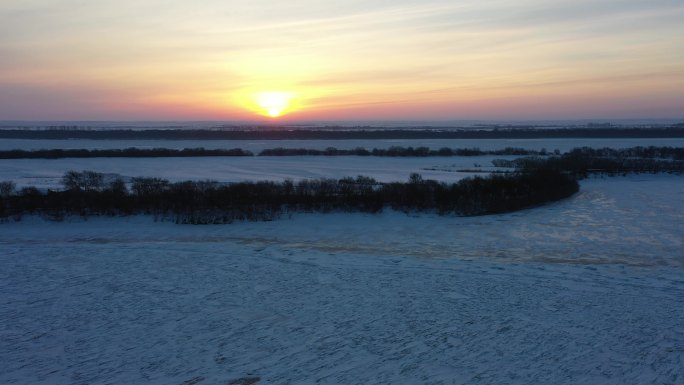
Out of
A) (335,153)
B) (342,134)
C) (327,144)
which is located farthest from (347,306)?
(342,134)

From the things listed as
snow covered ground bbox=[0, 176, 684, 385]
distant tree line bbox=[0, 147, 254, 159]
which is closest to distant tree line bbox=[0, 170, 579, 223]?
snow covered ground bbox=[0, 176, 684, 385]

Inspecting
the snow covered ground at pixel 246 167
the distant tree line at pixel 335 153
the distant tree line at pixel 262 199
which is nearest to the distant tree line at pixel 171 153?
the distant tree line at pixel 335 153

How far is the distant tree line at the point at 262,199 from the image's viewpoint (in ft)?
63.0

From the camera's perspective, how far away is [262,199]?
2061cm

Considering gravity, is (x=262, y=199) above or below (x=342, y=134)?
below

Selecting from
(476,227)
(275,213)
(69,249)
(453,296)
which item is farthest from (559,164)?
(69,249)

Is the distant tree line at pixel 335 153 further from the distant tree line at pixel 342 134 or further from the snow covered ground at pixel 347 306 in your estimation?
the distant tree line at pixel 342 134

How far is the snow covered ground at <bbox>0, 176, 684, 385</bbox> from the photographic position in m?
7.04

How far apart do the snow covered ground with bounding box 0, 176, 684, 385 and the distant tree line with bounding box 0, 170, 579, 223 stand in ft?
8.84

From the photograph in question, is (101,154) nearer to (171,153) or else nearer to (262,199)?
(171,153)

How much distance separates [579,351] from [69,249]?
12.2 meters

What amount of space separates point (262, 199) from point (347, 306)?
11.7 m

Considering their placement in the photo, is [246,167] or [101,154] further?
[101,154]

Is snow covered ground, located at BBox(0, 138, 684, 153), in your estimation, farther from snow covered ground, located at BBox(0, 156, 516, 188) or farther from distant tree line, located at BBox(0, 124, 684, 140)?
distant tree line, located at BBox(0, 124, 684, 140)
